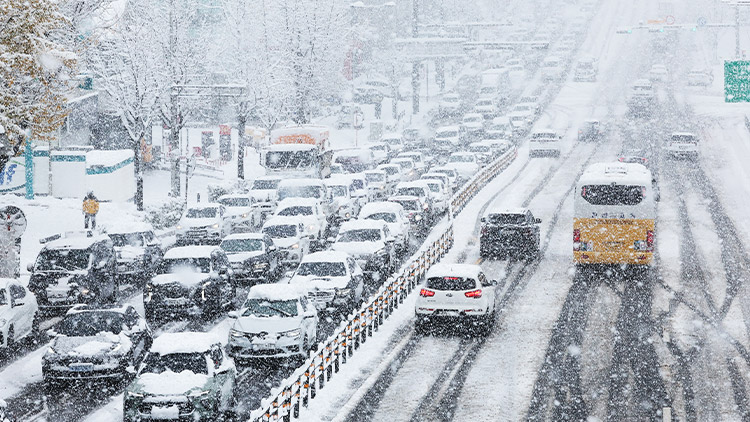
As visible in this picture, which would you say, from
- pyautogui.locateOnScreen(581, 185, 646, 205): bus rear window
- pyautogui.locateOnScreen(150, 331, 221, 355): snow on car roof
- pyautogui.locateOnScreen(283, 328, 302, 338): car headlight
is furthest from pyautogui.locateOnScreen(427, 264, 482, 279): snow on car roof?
pyautogui.locateOnScreen(581, 185, 646, 205): bus rear window

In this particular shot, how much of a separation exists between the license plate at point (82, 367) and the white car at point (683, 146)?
44746 millimetres

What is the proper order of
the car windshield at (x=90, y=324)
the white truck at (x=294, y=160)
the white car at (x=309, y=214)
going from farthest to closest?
the white truck at (x=294, y=160), the white car at (x=309, y=214), the car windshield at (x=90, y=324)

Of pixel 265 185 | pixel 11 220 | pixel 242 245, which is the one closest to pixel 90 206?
pixel 242 245

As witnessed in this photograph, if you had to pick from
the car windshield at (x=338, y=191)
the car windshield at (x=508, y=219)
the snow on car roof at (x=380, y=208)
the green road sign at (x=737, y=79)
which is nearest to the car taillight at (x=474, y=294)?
the car windshield at (x=508, y=219)

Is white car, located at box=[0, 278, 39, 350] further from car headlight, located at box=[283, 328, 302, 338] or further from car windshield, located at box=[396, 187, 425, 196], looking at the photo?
car windshield, located at box=[396, 187, 425, 196]

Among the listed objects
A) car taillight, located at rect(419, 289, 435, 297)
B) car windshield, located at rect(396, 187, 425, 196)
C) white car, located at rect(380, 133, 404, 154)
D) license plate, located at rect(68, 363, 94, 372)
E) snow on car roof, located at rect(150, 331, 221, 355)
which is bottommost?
license plate, located at rect(68, 363, 94, 372)

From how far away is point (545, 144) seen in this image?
62.4 meters

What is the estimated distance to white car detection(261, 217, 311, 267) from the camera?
34719 millimetres

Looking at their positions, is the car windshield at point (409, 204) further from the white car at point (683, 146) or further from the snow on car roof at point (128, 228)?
the white car at point (683, 146)

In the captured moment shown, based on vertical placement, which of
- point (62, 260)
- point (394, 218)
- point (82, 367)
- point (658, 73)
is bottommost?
point (82, 367)

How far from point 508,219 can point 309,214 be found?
282 inches

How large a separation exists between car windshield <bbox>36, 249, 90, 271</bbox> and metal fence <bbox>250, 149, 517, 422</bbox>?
25.4 ft

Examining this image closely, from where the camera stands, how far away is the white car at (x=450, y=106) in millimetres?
85625

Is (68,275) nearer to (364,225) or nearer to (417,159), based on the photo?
(364,225)
